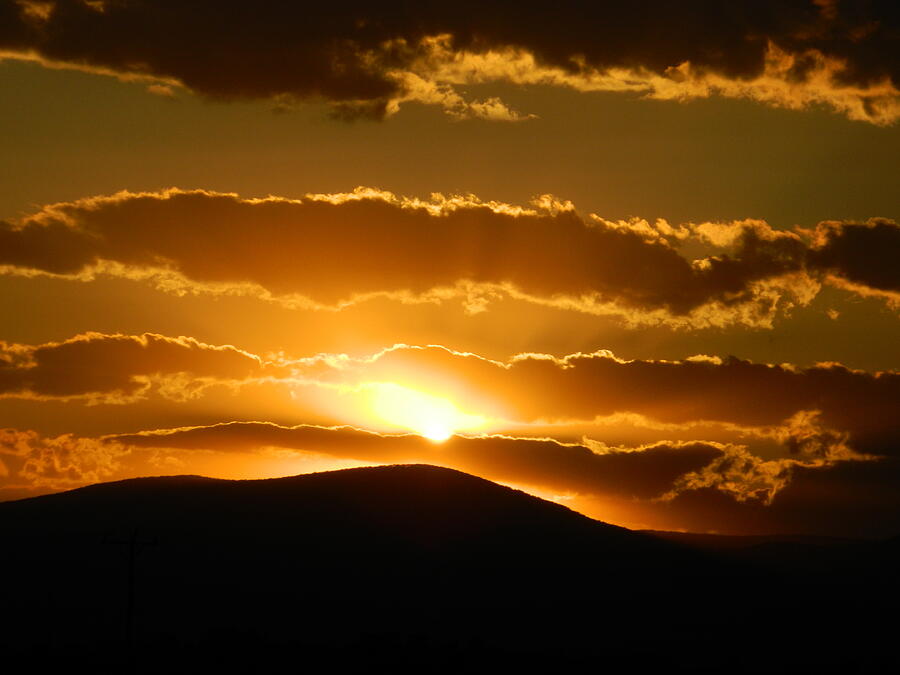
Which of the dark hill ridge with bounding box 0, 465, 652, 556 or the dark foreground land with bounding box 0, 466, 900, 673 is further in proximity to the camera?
the dark hill ridge with bounding box 0, 465, 652, 556

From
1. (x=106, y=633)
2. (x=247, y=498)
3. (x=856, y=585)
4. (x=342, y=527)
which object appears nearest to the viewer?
(x=106, y=633)

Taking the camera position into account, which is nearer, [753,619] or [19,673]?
[19,673]

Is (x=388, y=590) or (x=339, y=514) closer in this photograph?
(x=388, y=590)

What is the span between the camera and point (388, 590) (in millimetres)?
137000

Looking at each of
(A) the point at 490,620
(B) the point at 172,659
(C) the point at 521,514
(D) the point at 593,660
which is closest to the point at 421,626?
(A) the point at 490,620

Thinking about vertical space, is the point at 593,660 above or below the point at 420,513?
below

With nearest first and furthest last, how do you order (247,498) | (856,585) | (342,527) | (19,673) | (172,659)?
(19,673) < (172,659) < (342,527) < (247,498) < (856,585)

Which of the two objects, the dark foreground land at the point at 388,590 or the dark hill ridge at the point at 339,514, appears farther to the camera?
the dark hill ridge at the point at 339,514

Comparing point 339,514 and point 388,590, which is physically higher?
point 339,514

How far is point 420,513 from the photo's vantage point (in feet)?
537

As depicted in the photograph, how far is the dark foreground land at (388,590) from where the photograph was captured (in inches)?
4555

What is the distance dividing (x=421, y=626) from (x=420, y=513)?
37.1 m

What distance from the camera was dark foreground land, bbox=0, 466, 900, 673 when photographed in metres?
116

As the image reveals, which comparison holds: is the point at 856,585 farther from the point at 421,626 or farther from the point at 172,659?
the point at 172,659
